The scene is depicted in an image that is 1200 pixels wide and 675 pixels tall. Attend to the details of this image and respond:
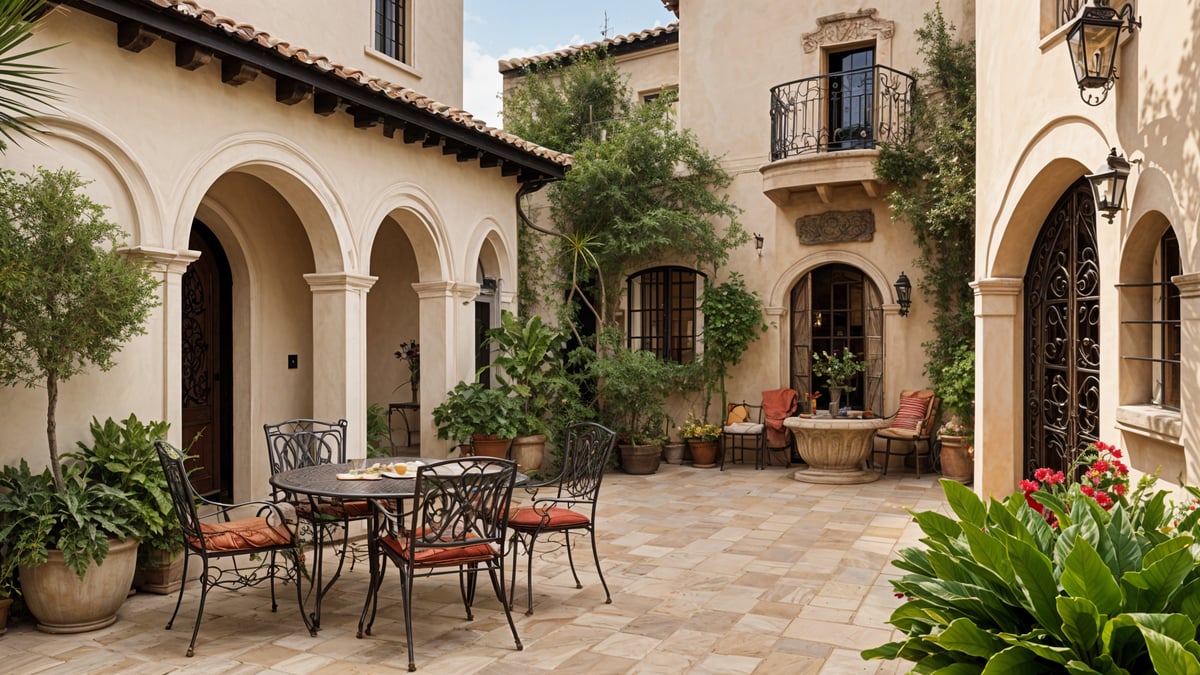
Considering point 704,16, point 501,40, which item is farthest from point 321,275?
point 501,40

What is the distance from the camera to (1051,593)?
91.0 inches

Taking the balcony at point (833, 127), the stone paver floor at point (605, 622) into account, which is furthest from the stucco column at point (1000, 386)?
the balcony at point (833, 127)

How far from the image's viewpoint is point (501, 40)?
698 inches

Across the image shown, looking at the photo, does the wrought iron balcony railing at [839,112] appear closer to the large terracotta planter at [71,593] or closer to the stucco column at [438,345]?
the stucco column at [438,345]

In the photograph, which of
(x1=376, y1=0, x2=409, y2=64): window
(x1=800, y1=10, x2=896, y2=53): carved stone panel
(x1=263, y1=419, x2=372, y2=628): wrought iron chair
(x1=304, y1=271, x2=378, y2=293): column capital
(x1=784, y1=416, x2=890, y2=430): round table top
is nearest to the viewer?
(x1=263, y1=419, x2=372, y2=628): wrought iron chair

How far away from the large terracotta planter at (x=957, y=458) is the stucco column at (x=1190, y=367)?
19.9 ft

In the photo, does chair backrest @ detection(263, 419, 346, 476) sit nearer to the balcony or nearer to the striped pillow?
the balcony

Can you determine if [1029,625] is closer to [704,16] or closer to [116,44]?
[116,44]

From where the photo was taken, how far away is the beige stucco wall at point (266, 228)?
5.56 metres

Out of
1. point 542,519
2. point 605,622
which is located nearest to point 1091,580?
point 605,622

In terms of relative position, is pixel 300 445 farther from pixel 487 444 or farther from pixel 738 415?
pixel 738 415

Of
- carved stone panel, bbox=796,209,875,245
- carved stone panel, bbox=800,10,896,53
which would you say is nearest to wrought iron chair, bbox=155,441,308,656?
→ carved stone panel, bbox=796,209,875,245

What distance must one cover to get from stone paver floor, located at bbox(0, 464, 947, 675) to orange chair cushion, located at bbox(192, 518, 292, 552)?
1.79 feet

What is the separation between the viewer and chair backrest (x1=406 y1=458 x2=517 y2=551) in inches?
183
